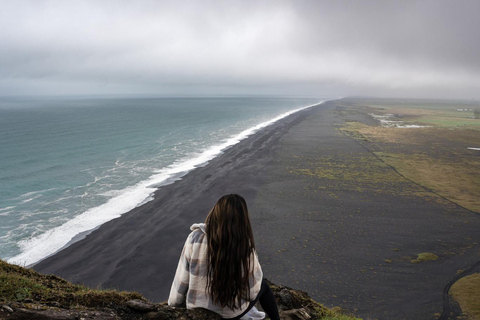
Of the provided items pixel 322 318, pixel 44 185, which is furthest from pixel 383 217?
pixel 44 185

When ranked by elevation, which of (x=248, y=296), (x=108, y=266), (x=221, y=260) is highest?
(x=221, y=260)

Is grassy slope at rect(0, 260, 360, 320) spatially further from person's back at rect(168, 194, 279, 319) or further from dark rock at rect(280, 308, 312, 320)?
dark rock at rect(280, 308, 312, 320)

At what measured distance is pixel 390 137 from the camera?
59.7m

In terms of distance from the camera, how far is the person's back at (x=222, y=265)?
3.46 m

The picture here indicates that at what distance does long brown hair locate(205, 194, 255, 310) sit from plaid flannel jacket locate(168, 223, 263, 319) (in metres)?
0.10

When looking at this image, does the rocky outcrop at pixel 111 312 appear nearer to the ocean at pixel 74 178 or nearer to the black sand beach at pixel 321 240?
the black sand beach at pixel 321 240

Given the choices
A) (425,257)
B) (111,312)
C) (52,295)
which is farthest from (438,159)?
(52,295)

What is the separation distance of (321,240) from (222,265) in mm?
15005

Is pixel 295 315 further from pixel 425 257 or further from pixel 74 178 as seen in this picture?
pixel 74 178

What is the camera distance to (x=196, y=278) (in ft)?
12.5

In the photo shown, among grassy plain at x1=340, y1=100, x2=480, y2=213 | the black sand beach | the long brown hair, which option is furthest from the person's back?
grassy plain at x1=340, y1=100, x2=480, y2=213

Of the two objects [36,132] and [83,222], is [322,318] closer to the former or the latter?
[83,222]

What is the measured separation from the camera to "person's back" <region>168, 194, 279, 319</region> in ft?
11.4

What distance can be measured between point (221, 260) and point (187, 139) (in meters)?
56.7
